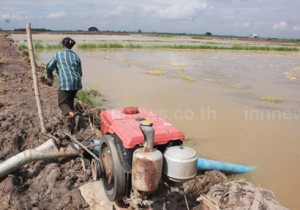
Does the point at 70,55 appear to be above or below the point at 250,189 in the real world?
above

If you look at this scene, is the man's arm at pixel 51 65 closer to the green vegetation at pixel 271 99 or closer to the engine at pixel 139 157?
the engine at pixel 139 157

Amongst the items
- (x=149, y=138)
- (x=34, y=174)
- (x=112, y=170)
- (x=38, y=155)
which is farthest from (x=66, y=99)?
(x=149, y=138)

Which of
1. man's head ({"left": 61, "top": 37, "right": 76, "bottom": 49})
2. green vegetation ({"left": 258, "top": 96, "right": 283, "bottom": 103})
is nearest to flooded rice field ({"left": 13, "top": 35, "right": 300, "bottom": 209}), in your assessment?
green vegetation ({"left": 258, "top": 96, "right": 283, "bottom": 103})

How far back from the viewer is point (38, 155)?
324 centimetres

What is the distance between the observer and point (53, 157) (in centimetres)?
338

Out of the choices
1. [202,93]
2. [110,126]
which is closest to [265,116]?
[202,93]

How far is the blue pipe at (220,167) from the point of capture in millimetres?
3777

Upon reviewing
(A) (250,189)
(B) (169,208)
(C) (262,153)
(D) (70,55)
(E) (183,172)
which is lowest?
(C) (262,153)

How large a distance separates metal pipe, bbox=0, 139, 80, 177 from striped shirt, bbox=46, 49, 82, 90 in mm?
923

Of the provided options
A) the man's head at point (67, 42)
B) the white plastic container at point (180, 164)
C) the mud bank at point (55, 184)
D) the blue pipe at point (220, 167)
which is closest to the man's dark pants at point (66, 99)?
the mud bank at point (55, 184)

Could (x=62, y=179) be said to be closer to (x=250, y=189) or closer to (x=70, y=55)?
(x=70, y=55)

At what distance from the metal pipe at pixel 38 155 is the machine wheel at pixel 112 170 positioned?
0.70 metres

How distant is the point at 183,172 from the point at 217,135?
3.62 m

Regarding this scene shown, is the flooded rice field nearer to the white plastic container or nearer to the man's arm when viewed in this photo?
the white plastic container
